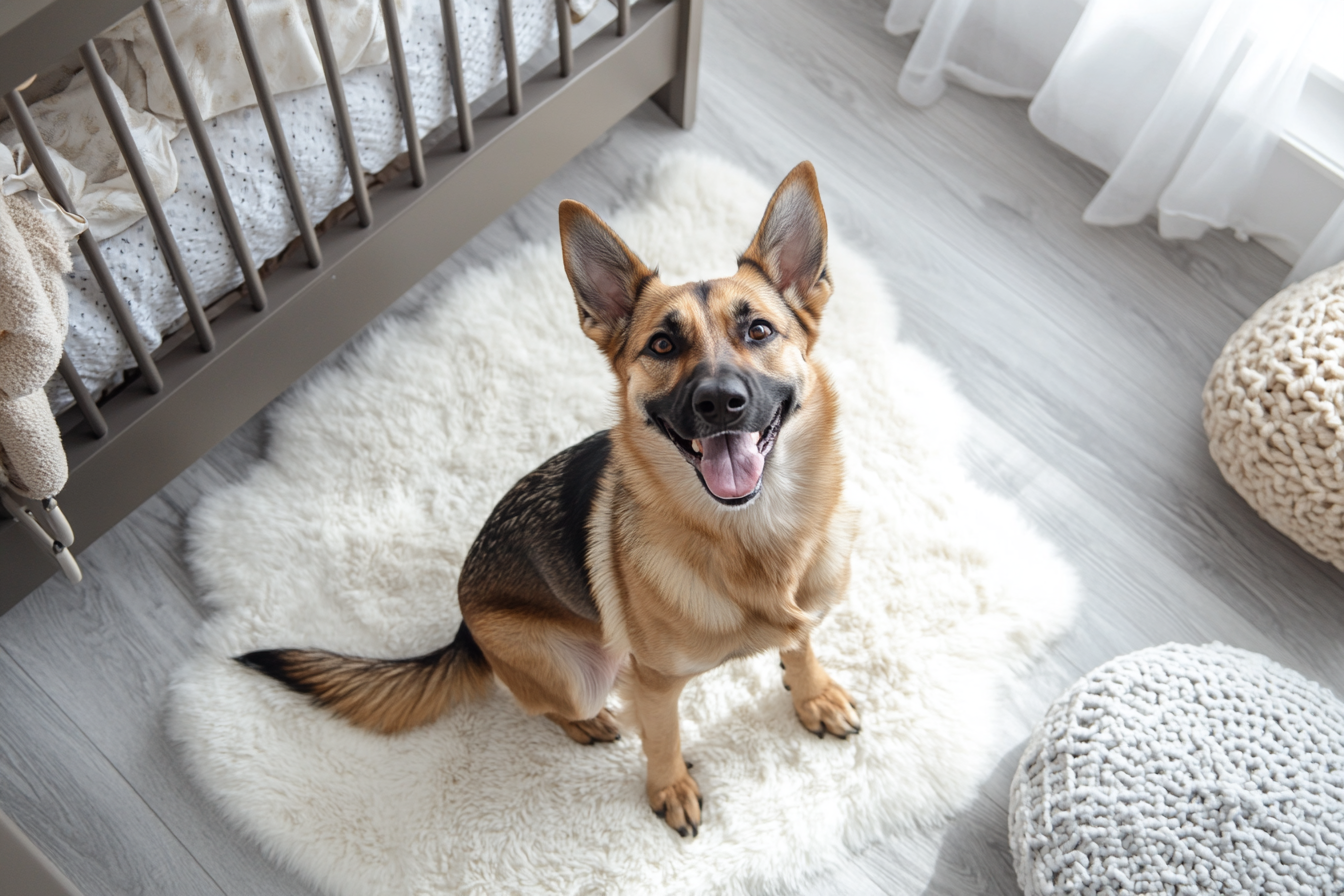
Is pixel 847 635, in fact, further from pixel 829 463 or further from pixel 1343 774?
pixel 1343 774

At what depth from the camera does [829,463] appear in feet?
4.71

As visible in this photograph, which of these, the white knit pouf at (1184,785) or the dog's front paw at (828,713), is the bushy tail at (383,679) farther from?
the white knit pouf at (1184,785)

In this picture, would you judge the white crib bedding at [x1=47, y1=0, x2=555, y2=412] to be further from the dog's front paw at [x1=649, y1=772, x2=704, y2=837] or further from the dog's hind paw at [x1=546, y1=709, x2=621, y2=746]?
the dog's front paw at [x1=649, y1=772, x2=704, y2=837]

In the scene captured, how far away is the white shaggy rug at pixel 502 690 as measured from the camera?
1.81 metres

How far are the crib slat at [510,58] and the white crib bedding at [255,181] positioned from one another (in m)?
0.04

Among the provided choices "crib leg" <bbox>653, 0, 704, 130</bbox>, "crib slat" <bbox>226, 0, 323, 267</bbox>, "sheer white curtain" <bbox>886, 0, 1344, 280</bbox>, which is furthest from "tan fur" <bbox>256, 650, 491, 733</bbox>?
"sheer white curtain" <bbox>886, 0, 1344, 280</bbox>

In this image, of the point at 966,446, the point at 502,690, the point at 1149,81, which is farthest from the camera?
the point at 1149,81

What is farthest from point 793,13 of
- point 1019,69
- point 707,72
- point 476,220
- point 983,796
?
point 983,796

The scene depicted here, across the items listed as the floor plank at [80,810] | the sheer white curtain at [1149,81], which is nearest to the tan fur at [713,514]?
the floor plank at [80,810]

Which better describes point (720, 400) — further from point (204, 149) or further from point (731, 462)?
point (204, 149)

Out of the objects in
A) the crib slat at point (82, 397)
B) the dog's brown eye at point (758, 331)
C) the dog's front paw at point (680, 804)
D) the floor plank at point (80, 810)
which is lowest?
the floor plank at point (80, 810)

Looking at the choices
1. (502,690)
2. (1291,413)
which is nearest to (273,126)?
(502,690)

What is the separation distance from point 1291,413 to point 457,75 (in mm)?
1777

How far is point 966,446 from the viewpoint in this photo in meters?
2.25
